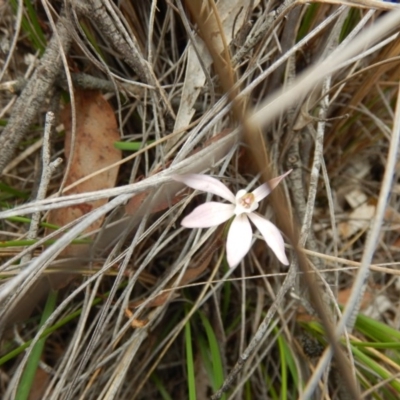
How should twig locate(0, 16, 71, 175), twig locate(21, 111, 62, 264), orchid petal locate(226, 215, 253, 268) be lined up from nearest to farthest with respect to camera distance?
orchid petal locate(226, 215, 253, 268) → twig locate(21, 111, 62, 264) → twig locate(0, 16, 71, 175)

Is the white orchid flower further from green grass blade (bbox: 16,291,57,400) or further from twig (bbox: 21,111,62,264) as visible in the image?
green grass blade (bbox: 16,291,57,400)

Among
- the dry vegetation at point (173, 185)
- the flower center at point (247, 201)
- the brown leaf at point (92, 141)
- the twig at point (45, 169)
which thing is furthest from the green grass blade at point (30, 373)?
the flower center at point (247, 201)

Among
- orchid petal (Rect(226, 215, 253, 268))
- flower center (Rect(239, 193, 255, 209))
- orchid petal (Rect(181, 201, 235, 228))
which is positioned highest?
orchid petal (Rect(181, 201, 235, 228))

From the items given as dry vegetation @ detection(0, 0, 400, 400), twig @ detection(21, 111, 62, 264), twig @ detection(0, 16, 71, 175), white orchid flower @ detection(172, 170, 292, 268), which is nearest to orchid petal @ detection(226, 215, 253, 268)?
white orchid flower @ detection(172, 170, 292, 268)

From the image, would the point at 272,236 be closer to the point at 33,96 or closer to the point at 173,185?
the point at 173,185

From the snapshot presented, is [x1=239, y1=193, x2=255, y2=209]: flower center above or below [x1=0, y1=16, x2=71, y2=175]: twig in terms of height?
below

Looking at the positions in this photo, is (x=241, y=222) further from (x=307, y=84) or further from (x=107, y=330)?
(x=107, y=330)
